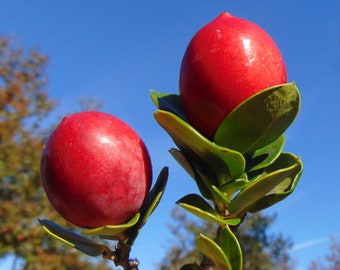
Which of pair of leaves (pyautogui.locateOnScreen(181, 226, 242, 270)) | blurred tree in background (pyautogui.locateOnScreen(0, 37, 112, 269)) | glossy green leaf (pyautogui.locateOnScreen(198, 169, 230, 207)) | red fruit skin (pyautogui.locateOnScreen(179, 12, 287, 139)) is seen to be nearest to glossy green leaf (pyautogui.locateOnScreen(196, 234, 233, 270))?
pair of leaves (pyautogui.locateOnScreen(181, 226, 242, 270))

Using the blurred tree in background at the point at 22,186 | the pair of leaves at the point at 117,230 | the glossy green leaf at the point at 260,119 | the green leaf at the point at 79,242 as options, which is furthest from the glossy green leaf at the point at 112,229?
the blurred tree in background at the point at 22,186

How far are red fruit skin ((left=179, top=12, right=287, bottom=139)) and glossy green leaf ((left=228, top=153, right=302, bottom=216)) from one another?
15 cm

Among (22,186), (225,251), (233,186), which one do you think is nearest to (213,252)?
(225,251)

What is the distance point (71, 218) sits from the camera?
0.95 meters

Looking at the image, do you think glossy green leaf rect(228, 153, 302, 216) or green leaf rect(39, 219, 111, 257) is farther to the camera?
green leaf rect(39, 219, 111, 257)

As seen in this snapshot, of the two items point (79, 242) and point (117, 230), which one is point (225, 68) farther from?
point (79, 242)

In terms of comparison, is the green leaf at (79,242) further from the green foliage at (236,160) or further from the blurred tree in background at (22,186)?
the blurred tree in background at (22,186)

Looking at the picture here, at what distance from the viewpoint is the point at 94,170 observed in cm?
88

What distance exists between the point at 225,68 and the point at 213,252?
1.16 feet

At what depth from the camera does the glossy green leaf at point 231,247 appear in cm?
89

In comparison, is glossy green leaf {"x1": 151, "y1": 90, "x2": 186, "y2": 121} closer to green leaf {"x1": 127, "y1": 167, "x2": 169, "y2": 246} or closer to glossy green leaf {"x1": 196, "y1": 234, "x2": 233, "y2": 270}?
green leaf {"x1": 127, "y1": 167, "x2": 169, "y2": 246}

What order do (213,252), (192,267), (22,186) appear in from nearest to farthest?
1. (213,252)
2. (192,267)
3. (22,186)

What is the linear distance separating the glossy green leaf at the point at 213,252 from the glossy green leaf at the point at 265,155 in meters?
0.20

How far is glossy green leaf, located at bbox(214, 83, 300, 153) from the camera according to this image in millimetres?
867
